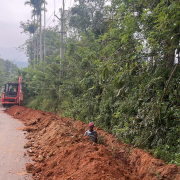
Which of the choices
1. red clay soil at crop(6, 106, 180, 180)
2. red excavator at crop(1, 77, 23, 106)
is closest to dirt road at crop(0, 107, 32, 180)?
red clay soil at crop(6, 106, 180, 180)

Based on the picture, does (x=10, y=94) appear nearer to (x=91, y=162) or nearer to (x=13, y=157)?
(x=13, y=157)

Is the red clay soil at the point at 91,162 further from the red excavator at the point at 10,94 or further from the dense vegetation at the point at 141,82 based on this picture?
the red excavator at the point at 10,94

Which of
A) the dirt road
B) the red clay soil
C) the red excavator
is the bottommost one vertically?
the dirt road

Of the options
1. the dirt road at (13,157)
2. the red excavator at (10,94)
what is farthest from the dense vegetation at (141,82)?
the red excavator at (10,94)

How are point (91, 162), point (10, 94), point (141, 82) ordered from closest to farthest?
point (91, 162)
point (141, 82)
point (10, 94)

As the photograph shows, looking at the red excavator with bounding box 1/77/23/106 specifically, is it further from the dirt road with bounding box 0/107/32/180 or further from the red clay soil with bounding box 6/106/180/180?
the red clay soil with bounding box 6/106/180/180

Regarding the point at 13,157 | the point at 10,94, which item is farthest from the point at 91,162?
the point at 10,94

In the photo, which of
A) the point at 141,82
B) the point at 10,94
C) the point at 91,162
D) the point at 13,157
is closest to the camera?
the point at 91,162

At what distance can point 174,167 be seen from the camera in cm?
435

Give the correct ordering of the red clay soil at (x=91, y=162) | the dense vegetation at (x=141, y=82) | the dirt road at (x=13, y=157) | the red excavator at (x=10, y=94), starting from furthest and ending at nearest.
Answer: the red excavator at (x=10, y=94) → the dense vegetation at (x=141, y=82) → the dirt road at (x=13, y=157) → the red clay soil at (x=91, y=162)

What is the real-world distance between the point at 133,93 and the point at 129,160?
9.33 ft

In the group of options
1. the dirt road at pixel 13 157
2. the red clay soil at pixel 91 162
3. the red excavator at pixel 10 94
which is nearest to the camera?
the red clay soil at pixel 91 162

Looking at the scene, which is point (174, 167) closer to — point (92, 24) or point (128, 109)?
point (128, 109)

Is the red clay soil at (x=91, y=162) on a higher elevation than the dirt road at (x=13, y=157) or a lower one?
higher
